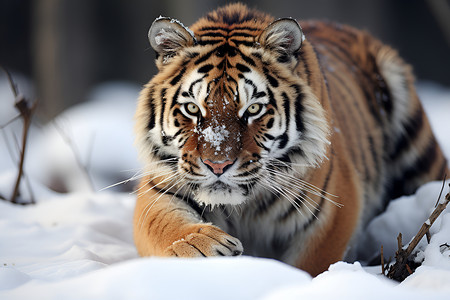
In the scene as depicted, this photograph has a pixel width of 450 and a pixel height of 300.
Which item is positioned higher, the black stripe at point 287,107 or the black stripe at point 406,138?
the black stripe at point 287,107

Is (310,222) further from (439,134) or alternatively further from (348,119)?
(439,134)

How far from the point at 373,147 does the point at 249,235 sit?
89 centimetres

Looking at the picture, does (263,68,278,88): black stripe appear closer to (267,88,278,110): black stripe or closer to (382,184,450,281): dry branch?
(267,88,278,110): black stripe

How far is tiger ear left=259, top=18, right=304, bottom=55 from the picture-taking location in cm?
168

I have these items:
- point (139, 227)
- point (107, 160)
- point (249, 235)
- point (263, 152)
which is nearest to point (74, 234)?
point (139, 227)

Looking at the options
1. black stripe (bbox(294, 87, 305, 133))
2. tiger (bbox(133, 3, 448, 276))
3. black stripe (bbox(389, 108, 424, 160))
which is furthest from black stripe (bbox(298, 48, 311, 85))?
black stripe (bbox(389, 108, 424, 160))

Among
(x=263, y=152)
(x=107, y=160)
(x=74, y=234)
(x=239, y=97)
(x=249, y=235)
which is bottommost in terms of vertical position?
(x=107, y=160)

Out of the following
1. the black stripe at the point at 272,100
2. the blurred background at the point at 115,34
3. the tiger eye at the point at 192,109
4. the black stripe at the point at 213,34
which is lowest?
the blurred background at the point at 115,34

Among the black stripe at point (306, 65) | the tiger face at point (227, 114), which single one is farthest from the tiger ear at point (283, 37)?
the black stripe at point (306, 65)

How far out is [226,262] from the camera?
115cm

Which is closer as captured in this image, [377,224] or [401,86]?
[377,224]

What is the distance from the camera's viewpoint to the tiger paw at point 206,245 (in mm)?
1439

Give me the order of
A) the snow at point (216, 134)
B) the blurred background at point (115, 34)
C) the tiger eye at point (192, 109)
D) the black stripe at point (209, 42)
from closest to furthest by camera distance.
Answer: the snow at point (216, 134)
the tiger eye at point (192, 109)
the black stripe at point (209, 42)
the blurred background at point (115, 34)

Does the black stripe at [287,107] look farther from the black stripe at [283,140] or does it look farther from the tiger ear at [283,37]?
the tiger ear at [283,37]
